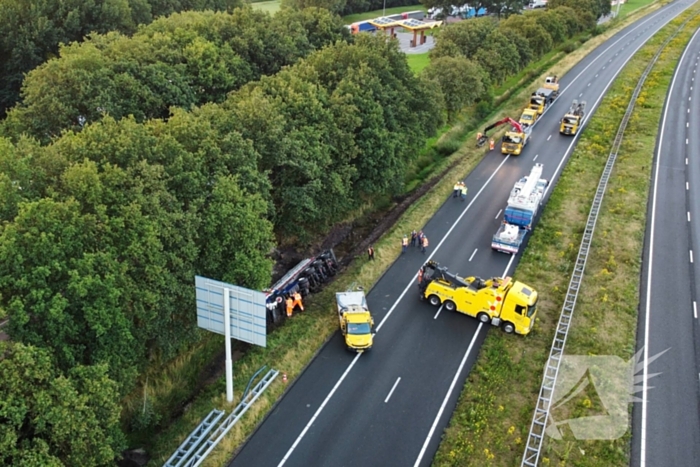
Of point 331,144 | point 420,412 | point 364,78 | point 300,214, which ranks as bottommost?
point 420,412

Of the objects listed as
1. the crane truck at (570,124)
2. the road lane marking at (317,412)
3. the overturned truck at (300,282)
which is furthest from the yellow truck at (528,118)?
the road lane marking at (317,412)

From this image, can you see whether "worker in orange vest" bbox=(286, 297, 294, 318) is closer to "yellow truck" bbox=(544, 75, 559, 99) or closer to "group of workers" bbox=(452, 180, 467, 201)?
"group of workers" bbox=(452, 180, 467, 201)

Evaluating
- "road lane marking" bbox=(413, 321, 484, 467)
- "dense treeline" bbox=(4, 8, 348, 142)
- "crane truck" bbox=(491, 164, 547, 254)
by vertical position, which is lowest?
"road lane marking" bbox=(413, 321, 484, 467)

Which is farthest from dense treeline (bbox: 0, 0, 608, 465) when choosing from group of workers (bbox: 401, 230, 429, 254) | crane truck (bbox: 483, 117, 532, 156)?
crane truck (bbox: 483, 117, 532, 156)

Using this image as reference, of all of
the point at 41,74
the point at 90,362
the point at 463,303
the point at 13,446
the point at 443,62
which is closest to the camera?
the point at 13,446

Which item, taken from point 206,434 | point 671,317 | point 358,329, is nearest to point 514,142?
point 671,317

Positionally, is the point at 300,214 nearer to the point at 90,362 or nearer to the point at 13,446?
the point at 90,362

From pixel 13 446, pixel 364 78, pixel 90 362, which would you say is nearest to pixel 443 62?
pixel 364 78
